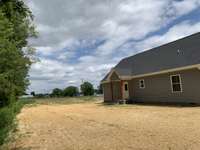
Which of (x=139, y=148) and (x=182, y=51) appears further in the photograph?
(x=182, y=51)

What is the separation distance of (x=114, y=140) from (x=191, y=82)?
1372cm

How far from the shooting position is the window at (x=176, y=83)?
2135 centimetres

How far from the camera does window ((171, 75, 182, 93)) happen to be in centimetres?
2135

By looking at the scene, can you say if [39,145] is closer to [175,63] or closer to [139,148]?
[139,148]

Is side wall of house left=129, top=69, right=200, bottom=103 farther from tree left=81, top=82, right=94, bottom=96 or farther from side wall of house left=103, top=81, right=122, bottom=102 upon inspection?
tree left=81, top=82, right=94, bottom=96

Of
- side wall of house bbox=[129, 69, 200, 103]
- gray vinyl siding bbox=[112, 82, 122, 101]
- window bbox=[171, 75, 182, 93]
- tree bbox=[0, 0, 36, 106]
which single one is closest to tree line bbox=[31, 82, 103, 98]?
gray vinyl siding bbox=[112, 82, 122, 101]

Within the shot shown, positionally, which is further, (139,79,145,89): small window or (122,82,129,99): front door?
(122,82,129,99): front door

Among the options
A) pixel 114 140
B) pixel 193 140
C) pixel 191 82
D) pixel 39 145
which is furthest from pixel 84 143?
pixel 191 82

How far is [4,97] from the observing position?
936 centimetres

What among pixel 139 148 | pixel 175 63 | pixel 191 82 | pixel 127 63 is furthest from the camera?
pixel 127 63

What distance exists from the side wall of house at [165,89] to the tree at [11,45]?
12.7 m

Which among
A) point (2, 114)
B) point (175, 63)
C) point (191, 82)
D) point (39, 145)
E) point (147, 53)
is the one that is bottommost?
point (39, 145)

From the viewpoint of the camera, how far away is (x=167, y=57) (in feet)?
78.6

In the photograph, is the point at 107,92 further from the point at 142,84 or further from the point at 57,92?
the point at 57,92
